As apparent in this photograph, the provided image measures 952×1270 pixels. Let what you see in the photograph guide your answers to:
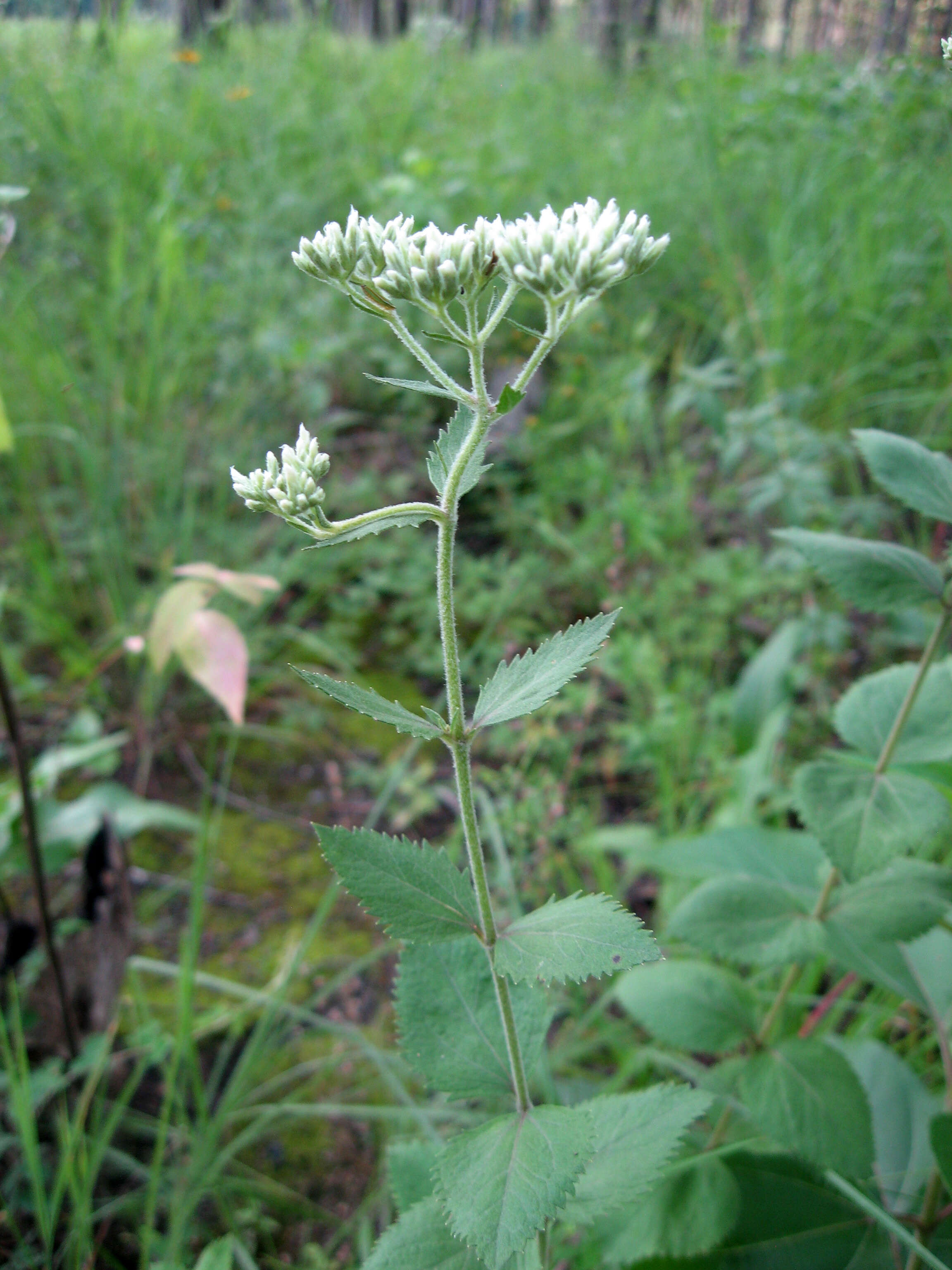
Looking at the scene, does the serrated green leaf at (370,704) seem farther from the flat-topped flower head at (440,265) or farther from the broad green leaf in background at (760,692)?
the broad green leaf in background at (760,692)

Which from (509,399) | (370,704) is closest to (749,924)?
(370,704)

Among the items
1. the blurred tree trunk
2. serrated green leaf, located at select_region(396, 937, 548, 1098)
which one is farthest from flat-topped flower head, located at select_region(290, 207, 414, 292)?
the blurred tree trunk

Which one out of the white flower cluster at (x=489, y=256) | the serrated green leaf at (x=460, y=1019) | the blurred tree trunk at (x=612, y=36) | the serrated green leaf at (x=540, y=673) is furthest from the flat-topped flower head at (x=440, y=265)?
the blurred tree trunk at (x=612, y=36)

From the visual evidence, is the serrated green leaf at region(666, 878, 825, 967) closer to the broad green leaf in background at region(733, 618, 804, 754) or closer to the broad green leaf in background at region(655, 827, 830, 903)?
the broad green leaf in background at region(655, 827, 830, 903)

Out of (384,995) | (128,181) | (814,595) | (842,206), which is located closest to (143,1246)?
(384,995)

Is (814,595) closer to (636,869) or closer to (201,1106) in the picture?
(636,869)
